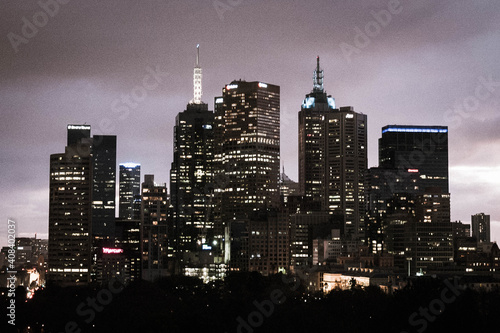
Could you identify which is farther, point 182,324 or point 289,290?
point 289,290

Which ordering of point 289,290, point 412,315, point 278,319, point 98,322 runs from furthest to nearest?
1. point 289,290
2. point 98,322
3. point 278,319
4. point 412,315

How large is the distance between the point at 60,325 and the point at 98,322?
17.4ft

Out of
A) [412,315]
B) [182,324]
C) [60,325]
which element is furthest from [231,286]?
[412,315]

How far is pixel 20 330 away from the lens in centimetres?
12069

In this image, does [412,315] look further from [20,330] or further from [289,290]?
[289,290]

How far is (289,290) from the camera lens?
174875mm

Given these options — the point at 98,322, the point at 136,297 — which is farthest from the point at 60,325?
the point at 136,297

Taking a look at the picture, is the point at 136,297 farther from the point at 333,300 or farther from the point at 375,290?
the point at 375,290

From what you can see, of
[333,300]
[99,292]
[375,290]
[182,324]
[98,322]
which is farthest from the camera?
[375,290]

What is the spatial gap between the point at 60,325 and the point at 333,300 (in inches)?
1718

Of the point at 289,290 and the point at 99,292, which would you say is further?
the point at 289,290

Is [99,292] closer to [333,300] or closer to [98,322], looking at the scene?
[98,322]

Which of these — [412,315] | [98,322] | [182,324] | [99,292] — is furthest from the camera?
[99,292]

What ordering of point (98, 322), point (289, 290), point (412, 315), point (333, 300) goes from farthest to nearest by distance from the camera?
point (289, 290), point (333, 300), point (98, 322), point (412, 315)
